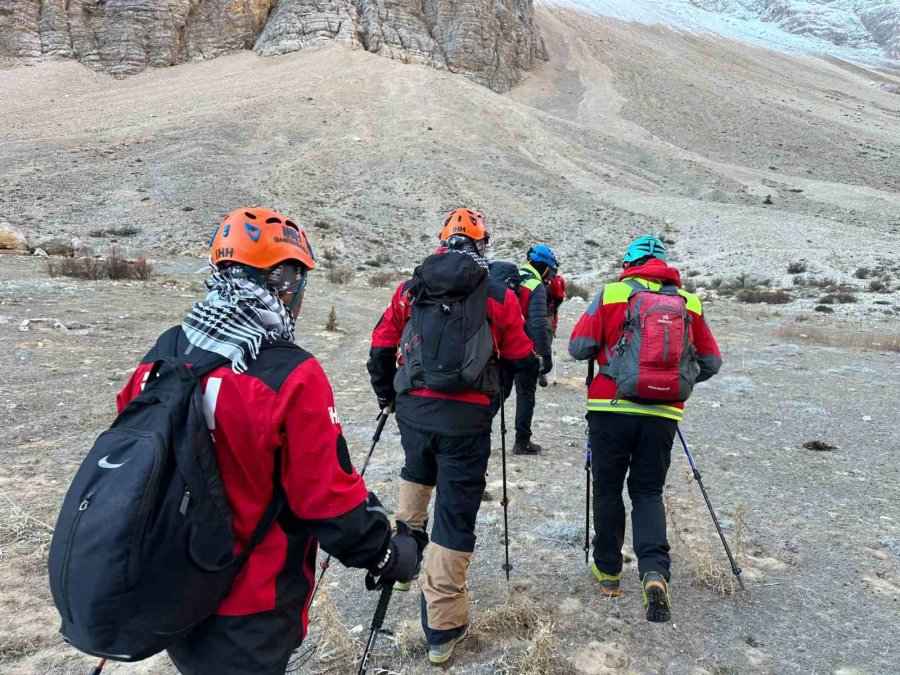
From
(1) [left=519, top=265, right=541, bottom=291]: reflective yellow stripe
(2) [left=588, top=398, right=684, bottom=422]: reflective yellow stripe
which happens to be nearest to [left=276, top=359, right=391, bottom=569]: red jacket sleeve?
(2) [left=588, top=398, right=684, bottom=422]: reflective yellow stripe

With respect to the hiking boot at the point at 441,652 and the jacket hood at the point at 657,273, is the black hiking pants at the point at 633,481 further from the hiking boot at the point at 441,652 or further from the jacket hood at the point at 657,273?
the hiking boot at the point at 441,652

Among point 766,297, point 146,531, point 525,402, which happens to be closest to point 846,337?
point 766,297

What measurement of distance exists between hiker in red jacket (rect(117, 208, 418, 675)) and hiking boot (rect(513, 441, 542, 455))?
172 inches

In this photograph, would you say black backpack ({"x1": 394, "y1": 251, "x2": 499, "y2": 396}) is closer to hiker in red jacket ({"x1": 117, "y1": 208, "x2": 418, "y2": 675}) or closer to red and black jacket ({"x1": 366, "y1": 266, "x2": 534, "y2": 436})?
red and black jacket ({"x1": 366, "y1": 266, "x2": 534, "y2": 436})

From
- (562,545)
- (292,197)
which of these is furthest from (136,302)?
(292,197)

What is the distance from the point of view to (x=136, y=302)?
1230 centimetres

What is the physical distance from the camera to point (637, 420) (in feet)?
10.9

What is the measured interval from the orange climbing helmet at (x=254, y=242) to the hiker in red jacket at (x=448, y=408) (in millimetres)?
1159

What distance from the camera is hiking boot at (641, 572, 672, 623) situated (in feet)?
10.6

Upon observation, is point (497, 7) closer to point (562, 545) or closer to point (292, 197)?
point (292, 197)

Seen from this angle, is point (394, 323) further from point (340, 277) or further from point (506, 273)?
point (340, 277)

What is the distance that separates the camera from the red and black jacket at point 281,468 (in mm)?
1517

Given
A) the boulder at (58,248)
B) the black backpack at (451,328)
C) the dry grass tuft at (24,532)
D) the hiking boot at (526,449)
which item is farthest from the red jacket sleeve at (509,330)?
the boulder at (58,248)

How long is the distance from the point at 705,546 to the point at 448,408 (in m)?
2.40
